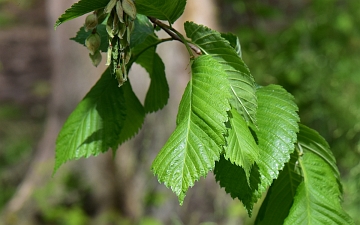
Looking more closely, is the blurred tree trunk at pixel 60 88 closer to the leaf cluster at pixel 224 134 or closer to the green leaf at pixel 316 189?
the leaf cluster at pixel 224 134

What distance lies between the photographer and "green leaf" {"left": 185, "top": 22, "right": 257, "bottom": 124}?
0.72 meters

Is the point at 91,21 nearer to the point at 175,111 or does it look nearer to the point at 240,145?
the point at 240,145

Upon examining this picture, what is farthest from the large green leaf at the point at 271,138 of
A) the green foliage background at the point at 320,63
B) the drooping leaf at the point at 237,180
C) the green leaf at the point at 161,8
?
the green foliage background at the point at 320,63

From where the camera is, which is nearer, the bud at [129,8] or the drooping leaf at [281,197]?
the bud at [129,8]

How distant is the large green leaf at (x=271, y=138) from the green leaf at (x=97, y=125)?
0.27m

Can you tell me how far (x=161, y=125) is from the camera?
2.97 m

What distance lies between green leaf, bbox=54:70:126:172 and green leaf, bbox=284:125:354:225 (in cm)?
38

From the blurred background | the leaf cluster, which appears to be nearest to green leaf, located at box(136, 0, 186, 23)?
the leaf cluster

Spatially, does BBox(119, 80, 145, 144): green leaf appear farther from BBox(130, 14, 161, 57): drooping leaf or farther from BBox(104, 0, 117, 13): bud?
BBox(104, 0, 117, 13): bud

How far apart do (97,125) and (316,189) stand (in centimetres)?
46

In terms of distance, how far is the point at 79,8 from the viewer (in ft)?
2.21

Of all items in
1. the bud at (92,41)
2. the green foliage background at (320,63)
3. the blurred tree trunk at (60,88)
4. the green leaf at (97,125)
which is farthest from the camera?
the green foliage background at (320,63)

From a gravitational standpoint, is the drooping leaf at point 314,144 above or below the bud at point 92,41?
above

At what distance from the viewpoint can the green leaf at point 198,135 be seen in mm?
650
